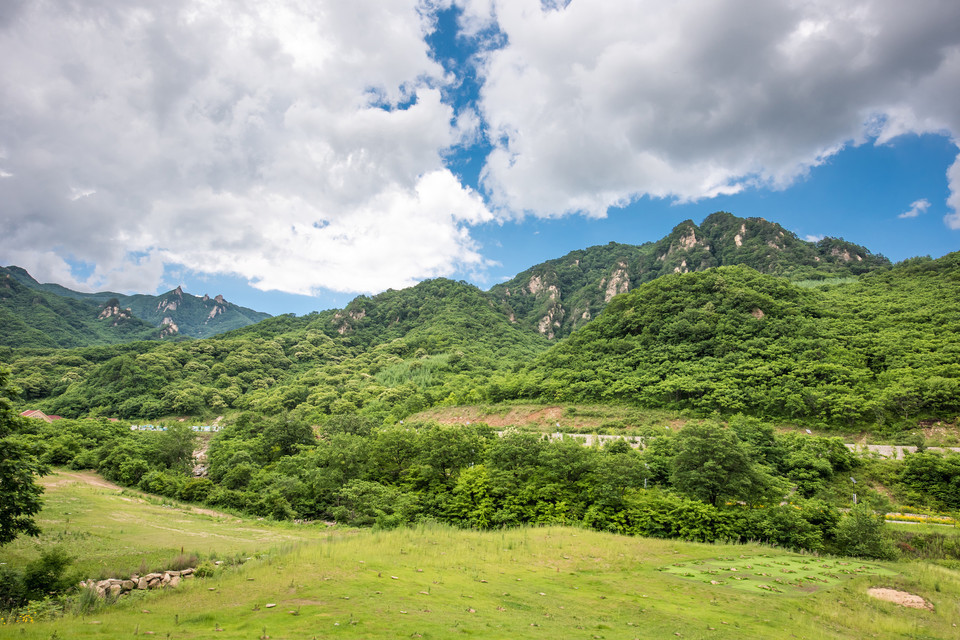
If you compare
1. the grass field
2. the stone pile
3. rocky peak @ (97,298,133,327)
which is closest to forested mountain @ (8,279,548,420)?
the grass field

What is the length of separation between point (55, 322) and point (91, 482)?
163980mm

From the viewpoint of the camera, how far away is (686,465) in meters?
23.2

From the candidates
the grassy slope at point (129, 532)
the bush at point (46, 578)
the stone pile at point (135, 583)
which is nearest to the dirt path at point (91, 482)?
the grassy slope at point (129, 532)

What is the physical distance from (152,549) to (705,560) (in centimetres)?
2114

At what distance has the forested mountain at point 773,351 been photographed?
Answer: 38.0 meters

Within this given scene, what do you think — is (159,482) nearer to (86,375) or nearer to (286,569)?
(286,569)

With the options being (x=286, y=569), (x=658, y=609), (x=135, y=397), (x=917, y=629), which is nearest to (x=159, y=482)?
(x=286, y=569)

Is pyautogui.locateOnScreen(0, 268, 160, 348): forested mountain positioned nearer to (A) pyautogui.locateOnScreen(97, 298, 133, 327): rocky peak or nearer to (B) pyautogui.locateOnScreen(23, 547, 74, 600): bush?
(A) pyautogui.locateOnScreen(97, 298, 133, 327): rocky peak

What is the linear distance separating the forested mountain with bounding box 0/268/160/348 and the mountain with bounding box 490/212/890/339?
150658 millimetres

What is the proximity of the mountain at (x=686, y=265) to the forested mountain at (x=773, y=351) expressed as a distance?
37.5m

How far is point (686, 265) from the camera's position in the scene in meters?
135

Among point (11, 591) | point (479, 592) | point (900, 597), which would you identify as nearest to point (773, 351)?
point (900, 597)

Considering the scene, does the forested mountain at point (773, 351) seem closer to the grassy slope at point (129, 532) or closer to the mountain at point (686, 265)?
the mountain at point (686, 265)

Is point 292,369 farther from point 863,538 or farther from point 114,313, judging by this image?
point 114,313
